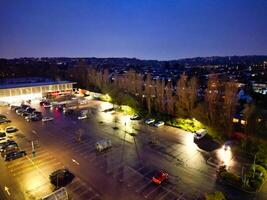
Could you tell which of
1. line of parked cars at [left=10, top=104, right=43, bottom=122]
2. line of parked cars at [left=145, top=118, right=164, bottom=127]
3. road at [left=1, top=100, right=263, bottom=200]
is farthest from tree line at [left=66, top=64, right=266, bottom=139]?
line of parked cars at [left=10, top=104, right=43, bottom=122]

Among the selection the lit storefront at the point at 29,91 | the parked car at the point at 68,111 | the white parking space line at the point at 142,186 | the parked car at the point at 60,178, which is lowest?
the white parking space line at the point at 142,186

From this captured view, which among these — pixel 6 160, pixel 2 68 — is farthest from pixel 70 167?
pixel 2 68

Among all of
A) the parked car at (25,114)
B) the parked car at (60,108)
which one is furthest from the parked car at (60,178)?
the parked car at (60,108)

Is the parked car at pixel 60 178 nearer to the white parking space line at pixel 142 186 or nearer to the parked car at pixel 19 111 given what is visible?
the white parking space line at pixel 142 186

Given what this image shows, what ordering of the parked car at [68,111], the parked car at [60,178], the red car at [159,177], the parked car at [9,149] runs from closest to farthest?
the parked car at [60,178] → the red car at [159,177] → the parked car at [9,149] → the parked car at [68,111]

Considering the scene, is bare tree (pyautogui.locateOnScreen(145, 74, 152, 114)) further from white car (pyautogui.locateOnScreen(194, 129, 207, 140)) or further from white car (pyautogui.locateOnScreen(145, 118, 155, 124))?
white car (pyautogui.locateOnScreen(194, 129, 207, 140))

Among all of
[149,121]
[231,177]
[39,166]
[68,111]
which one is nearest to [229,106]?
[231,177]

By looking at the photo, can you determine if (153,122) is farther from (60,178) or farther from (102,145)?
(60,178)

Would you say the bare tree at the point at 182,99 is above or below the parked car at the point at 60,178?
above
